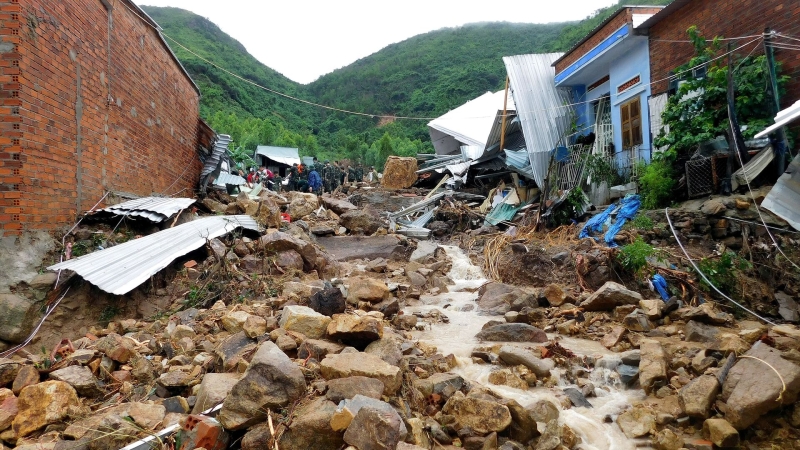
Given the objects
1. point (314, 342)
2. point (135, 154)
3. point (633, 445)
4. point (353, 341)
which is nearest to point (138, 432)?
point (314, 342)

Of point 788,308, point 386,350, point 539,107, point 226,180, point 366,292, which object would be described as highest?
point 539,107

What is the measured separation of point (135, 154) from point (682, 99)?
9679 millimetres

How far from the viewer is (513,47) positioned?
62000 millimetres

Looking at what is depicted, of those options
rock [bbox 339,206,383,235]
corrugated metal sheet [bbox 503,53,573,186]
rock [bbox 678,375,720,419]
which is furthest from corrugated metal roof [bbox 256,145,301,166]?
rock [bbox 678,375,720,419]

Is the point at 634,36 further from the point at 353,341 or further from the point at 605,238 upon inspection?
the point at 353,341

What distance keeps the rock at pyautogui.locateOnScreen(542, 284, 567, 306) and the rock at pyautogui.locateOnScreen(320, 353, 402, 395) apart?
4044 millimetres

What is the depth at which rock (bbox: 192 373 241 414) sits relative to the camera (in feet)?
10.5

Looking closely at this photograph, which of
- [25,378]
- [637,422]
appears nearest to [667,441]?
[637,422]

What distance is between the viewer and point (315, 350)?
3740 millimetres

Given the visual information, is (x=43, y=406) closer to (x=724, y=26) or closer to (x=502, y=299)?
(x=502, y=299)

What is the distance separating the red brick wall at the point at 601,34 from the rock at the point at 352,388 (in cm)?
990

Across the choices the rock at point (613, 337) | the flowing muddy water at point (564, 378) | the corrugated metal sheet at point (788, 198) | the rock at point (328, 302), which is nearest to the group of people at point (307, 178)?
the flowing muddy water at point (564, 378)

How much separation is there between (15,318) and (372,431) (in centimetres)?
421

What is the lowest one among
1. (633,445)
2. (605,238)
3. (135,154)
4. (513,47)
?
(633,445)
